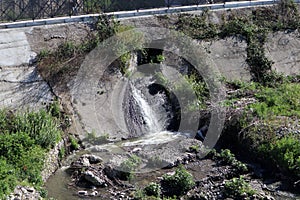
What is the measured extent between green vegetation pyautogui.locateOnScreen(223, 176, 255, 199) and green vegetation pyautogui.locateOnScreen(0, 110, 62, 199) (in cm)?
405

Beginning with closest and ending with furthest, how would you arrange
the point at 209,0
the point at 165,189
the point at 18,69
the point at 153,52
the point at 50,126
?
the point at 165,189 < the point at 50,126 < the point at 18,69 < the point at 153,52 < the point at 209,0

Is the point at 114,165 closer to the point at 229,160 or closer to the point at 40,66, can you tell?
the point at 229,160

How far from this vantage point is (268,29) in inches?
816

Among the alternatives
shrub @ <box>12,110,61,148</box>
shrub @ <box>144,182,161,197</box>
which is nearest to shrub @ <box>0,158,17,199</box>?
shrub @ <box>12,110,61,148</box>

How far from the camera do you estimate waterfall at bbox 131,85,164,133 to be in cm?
1689

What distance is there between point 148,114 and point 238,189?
4462mm

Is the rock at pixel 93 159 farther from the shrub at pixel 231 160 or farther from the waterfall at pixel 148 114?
the shrub at pixel 231 160

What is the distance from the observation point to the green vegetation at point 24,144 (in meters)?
12.7

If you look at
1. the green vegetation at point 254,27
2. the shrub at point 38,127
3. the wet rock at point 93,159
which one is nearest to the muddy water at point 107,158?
the wet rock at point 93,159

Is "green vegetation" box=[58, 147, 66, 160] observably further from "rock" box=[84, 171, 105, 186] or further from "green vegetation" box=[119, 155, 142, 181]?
"green vegetation" box=[119, 155, 142, 181]

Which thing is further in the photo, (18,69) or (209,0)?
(209,0)

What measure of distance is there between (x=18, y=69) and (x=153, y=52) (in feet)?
13.6

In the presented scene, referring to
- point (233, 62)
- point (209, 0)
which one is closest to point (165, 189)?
point (233, 62)

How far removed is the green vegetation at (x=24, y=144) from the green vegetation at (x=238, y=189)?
160 inches
